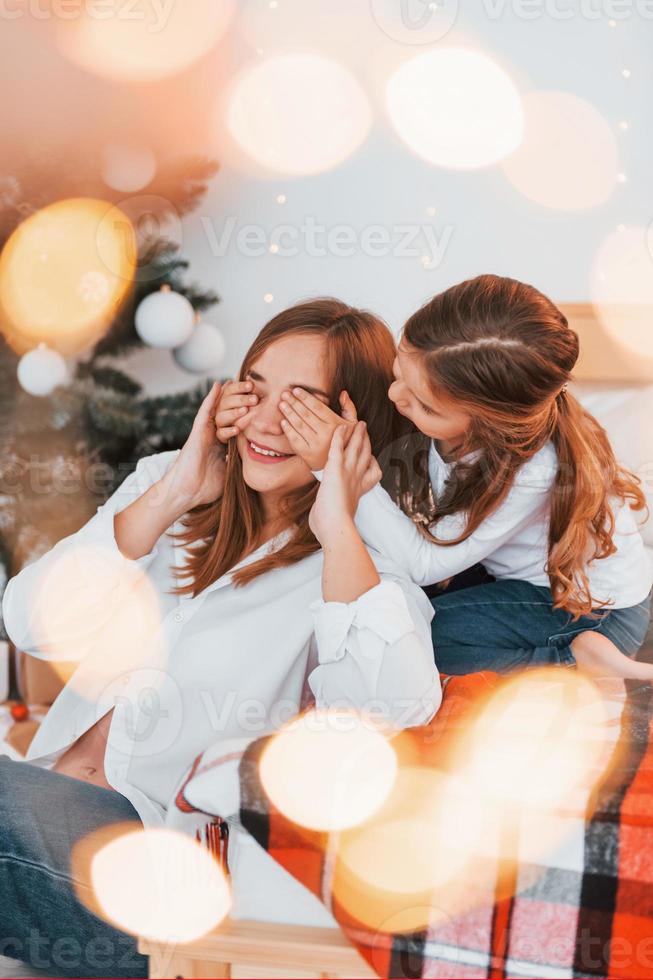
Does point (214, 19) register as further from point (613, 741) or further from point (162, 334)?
point (613, 741)

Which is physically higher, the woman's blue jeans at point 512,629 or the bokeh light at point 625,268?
the bokeh light at point 625,268

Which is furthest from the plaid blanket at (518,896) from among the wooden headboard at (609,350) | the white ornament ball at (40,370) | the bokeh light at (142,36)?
the bokeh light at (142,36)

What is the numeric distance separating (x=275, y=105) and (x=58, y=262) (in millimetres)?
647

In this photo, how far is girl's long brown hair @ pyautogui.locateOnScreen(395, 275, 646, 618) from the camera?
116cm

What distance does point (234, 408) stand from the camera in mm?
1227

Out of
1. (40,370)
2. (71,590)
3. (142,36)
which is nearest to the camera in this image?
(71,590)

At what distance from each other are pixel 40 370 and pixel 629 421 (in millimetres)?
1226

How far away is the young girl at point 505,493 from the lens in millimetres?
1173

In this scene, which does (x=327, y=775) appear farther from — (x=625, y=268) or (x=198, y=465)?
(x=625, y=268)

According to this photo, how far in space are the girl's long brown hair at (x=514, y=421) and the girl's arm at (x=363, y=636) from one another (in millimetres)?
225

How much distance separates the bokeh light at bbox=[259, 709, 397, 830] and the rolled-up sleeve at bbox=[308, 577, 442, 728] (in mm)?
137

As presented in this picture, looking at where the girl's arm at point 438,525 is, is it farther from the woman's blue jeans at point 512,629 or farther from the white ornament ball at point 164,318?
the white ornament ball at point 164,318

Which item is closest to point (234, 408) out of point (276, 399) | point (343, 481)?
point (276, 399)

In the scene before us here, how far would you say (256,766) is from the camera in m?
0.83
